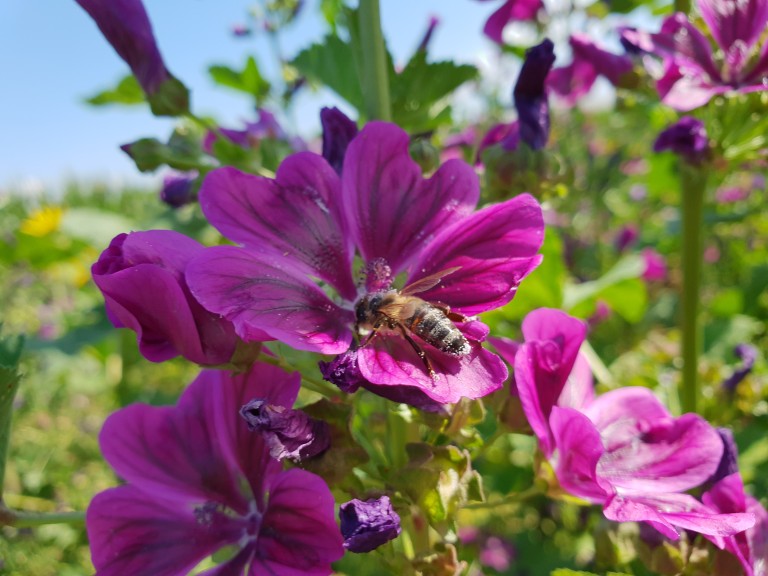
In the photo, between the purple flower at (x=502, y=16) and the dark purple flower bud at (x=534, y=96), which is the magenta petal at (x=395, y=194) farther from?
the purple flower at (x=502, y=16)

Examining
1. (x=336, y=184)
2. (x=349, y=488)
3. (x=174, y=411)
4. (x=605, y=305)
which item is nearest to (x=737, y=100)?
(x=336, y=184)

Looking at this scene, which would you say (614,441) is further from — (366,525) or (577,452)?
(366,525)

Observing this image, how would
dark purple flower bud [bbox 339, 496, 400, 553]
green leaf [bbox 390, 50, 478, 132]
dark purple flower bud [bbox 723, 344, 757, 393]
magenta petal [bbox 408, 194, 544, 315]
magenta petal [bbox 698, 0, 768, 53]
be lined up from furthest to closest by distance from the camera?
dark purple flower bud [bbox 723, 344, 757, 393]
magenta petal [bbox 698, 0, 768, 53]
green leaf [bbox 390, 50, 478, 132]
magenta petal [bbox 408, 194, 544, 315]
dark purple flower bud [bbox 339, 496, 400, 553]

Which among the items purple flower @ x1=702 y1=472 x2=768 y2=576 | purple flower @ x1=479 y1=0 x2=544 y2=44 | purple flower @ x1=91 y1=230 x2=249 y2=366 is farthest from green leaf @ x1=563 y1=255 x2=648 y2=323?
purple flower @ x1=91 y1=230 x2=249 y2=366

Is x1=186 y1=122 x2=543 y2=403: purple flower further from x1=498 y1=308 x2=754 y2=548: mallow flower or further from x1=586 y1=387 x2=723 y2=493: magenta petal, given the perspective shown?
x1=586 y1=387 x2=723 y2=493: magenta petal

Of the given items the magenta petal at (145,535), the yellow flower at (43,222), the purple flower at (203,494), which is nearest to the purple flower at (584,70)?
the purple flower at (203,494)

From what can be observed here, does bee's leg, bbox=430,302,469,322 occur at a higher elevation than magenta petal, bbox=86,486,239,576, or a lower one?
higher

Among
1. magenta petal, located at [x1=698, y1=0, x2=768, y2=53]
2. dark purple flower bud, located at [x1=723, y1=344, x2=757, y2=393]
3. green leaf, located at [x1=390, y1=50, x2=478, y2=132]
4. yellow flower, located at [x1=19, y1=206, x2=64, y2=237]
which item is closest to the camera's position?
green leaf, located at [x1=390, y1=50, x2=478, y2=132]
